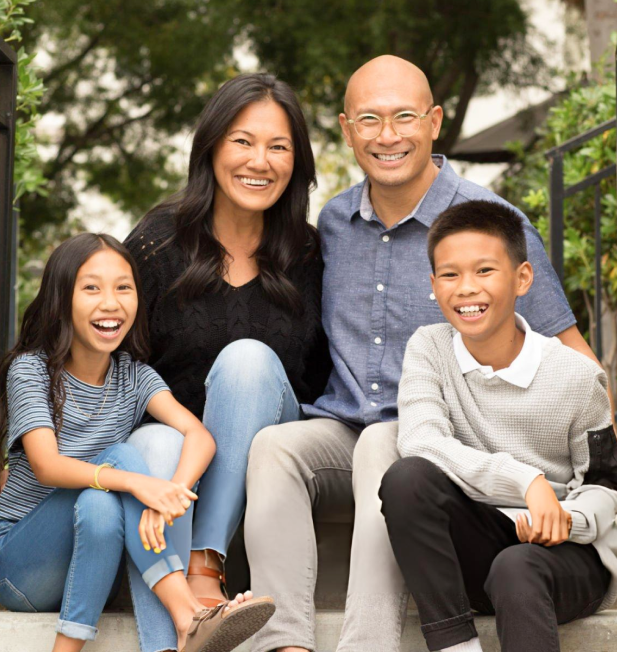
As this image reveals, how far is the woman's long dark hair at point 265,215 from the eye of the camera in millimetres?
2881

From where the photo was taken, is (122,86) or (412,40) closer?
(412,40)

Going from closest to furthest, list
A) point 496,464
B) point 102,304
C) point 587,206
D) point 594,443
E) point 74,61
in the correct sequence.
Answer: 1. point 496,464
2. point 594,443
3. point 102,304
4. point 587,206
5. point 74,61

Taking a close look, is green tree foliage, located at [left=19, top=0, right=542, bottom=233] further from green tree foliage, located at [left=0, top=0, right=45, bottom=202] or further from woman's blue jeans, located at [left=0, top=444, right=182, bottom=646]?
woman's blue jeans, located at [left=0, top=444, right=182, bottom=646]

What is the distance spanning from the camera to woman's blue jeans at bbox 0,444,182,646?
2.22 meters

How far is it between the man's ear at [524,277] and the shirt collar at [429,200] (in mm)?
424

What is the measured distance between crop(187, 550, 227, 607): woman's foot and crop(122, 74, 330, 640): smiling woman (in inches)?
18.0

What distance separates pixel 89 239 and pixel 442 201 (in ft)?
→ 3.45

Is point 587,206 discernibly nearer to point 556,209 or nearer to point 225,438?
point 556,209

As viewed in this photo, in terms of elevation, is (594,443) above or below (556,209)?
below

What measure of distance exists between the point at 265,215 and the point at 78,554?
4.24ft

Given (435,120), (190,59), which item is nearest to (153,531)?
(435,120)

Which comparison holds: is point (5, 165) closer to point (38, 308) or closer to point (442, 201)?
point (38, 308)

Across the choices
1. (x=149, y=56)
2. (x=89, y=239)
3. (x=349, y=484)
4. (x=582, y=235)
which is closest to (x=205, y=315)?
(x=89, y=239)

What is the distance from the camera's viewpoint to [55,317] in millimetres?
2543
